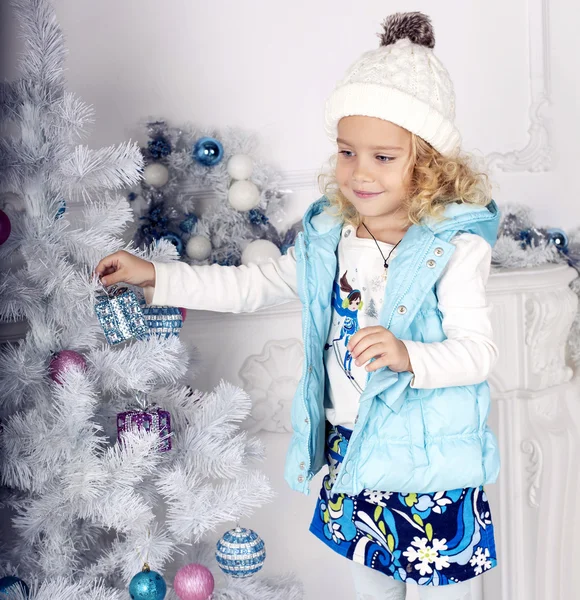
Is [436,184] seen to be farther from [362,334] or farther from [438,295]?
[362,334]

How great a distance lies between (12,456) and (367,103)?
78 centimetres

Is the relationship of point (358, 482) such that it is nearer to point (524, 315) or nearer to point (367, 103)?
point (367, 103)

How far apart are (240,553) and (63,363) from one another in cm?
43

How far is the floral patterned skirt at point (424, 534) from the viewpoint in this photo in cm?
132

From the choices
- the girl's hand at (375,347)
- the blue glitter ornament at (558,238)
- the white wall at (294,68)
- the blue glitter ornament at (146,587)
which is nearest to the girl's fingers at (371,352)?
the girl's hand at (375,347)

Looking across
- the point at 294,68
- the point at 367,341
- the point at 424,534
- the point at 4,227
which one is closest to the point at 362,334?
the point at 367,341

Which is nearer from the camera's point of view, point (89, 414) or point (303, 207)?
point (89, 414)

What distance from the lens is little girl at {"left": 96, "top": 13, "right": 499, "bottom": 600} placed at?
1256 millimetres

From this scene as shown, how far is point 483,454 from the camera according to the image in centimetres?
131

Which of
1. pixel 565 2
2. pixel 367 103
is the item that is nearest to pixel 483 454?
pixel 367 103

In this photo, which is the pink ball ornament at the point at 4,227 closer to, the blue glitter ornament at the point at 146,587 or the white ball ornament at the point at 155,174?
the white ball ornament at the point at 155,174

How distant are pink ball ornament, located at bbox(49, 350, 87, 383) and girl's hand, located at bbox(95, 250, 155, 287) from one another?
13 centimetres

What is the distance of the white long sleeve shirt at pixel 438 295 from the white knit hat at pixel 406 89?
0.18m

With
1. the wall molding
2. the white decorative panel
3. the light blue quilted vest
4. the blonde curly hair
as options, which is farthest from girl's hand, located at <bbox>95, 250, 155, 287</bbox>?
the wall molding
